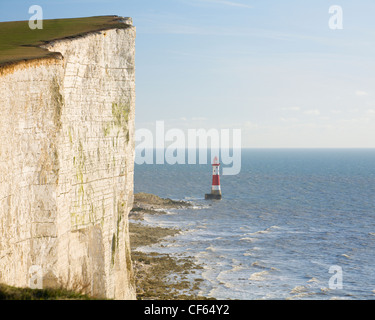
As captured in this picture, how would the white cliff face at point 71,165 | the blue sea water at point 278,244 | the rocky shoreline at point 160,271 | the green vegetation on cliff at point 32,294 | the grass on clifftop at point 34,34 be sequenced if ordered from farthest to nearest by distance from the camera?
the blue sea water at point 278,244
the rocky shoreline at point 160,271
the grass on clifftop at point 34,34
the white cliff face at point 71,165
the green vegetation on cliff at point 32,294

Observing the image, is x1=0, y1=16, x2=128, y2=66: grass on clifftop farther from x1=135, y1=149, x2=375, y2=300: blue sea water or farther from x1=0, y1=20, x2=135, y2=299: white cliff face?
x1=135, y1=149, x2=375, y2=300: blue sea water

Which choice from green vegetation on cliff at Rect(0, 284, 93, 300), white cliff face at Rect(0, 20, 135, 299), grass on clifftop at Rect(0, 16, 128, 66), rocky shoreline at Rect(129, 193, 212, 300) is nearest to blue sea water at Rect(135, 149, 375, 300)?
rocky shoreline at Rect(129, 193, 212, 300)

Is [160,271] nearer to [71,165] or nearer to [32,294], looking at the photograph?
[71,165]

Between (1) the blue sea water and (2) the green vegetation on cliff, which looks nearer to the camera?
(2) the green vegetation on cliff

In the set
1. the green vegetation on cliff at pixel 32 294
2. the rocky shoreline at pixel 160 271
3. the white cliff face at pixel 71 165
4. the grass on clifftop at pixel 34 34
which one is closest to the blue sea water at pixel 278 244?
the rocky shoreline at pixel 160 271

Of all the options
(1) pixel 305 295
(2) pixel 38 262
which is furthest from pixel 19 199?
(1) pixel 305 295

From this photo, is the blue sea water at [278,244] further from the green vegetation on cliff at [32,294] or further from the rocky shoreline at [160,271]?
the green vegetation on cliff at [32,294]

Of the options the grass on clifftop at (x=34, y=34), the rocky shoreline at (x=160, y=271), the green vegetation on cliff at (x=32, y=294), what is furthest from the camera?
the rocky shoreline at (x=160, y=271)
